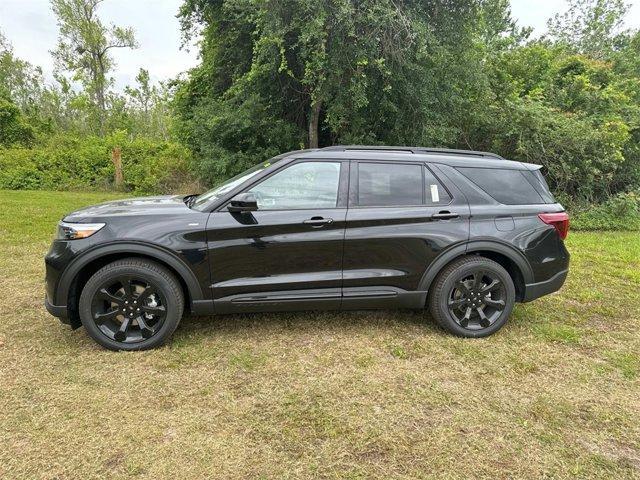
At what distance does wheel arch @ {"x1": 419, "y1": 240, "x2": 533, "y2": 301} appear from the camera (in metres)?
3.71

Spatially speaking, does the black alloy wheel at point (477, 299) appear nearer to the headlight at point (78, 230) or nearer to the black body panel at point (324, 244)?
the black body panel at point (324, 244)

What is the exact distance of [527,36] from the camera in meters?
22.5

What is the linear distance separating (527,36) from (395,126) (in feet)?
54.7

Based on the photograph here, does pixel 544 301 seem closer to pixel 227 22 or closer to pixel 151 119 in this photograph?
pixel 227 22

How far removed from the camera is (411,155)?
3.82 m

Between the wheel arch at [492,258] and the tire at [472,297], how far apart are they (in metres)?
0.08

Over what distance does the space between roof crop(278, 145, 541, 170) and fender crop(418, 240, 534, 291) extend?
70cm

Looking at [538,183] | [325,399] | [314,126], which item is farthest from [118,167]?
[325,399]

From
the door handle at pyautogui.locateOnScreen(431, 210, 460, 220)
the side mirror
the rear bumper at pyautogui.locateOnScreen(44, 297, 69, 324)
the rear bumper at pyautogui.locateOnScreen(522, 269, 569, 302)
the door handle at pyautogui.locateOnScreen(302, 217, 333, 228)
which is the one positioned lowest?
the rear bumper at pyautogui.locateOnScreen(44, 297, 69, 324)

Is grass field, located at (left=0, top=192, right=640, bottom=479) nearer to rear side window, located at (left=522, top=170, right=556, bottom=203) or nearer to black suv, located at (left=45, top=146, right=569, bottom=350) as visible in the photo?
black suv, located at (left=45, top=146, right=569, bottom=350)

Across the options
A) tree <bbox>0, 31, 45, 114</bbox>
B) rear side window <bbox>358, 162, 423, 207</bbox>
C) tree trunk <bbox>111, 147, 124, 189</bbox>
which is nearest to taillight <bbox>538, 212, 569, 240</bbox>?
rear side window <bbox>358, 162, 423, 207</bbox>

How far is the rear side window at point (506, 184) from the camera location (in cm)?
384

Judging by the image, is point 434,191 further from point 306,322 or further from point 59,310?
point 59,310

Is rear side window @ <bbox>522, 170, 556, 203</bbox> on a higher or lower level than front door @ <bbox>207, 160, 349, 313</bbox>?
higher
